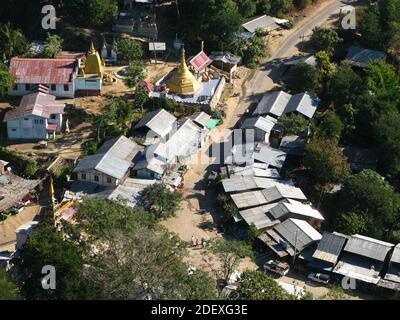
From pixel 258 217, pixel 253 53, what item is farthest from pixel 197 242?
pixel 253 53

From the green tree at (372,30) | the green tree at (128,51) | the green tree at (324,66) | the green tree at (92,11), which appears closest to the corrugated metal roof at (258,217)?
the green tree at (324,66)

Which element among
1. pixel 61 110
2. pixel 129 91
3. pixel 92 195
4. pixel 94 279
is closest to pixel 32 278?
pixel 94 279

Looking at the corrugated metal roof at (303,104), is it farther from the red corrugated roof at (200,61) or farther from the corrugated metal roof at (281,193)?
the corrugated metal roof at (281,193)

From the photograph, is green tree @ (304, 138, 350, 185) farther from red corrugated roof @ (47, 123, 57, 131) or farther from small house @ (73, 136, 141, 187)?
red corrugated roof @ (47, 123, 57, 131)

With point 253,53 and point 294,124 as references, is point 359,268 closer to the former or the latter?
point 294,124

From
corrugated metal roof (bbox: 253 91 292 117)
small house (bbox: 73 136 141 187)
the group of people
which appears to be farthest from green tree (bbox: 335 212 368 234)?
small house (bbox: 73 136 141 187)

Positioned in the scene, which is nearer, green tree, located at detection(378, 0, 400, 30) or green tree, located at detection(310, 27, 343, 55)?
green tree, located at detection(310, 27, 343, 55)

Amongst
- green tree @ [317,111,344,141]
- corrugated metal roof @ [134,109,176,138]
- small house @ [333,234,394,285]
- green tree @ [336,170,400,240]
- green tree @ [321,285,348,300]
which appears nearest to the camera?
green tree @ [321,285,348,300]
